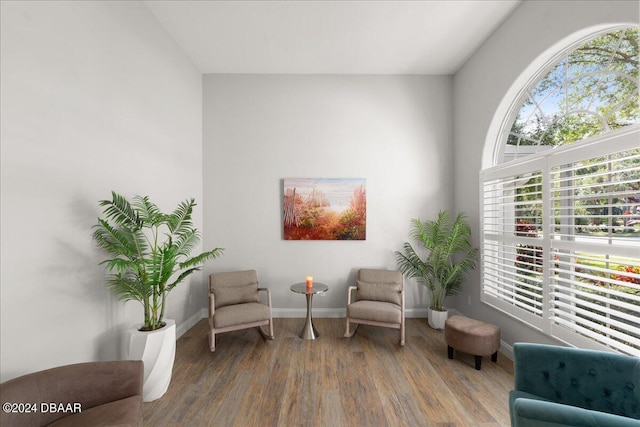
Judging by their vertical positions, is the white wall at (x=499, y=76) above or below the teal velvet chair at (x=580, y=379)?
above

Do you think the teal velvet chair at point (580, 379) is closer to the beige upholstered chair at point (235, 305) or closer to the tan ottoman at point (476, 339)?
the tan ottoman at point (476, 339)

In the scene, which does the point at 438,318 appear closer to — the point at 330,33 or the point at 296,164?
the point at 296,164

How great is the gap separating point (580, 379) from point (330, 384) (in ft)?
6.17

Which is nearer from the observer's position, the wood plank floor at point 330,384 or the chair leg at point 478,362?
the wood plank floor at point 330,384

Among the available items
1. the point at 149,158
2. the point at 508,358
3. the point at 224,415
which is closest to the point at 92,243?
the point at 149,158

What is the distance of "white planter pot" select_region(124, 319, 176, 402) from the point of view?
2.34 meters

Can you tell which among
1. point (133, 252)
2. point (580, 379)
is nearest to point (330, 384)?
point (580, 379)

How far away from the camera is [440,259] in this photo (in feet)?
12.9

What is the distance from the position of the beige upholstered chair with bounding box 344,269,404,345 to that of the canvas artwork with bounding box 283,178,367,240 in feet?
2.21

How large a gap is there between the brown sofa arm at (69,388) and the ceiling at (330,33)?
11.2ft

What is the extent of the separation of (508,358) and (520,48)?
3396 millimetres

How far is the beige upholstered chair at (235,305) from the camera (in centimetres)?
331

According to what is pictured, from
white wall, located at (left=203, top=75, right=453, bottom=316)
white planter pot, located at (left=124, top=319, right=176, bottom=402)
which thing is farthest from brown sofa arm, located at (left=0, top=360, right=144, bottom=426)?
white wall, located at (left=203, top=75, right=453, bottom=316)

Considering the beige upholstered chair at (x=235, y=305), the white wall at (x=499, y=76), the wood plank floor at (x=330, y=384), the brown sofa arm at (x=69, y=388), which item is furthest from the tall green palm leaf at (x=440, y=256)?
the brown sofa arm at (x=69, y=388)
